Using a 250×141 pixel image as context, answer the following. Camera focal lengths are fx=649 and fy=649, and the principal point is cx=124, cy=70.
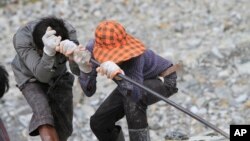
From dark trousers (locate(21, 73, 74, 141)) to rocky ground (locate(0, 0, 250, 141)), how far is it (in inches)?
41.0

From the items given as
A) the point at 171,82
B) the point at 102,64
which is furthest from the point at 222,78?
the point at 102,64

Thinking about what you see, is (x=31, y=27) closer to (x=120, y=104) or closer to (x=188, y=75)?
(x=120, y=104)

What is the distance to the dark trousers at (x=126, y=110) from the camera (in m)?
3.95

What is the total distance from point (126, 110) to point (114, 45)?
0.42 m

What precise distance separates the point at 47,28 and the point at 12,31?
503cm

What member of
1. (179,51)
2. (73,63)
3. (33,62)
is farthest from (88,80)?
(179,51)

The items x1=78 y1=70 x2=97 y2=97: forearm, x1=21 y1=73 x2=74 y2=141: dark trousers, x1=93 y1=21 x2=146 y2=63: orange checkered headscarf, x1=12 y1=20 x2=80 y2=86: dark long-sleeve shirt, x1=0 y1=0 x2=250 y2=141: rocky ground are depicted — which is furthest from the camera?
x1=0 y1=0 x2=250 y2=141: rocky ground

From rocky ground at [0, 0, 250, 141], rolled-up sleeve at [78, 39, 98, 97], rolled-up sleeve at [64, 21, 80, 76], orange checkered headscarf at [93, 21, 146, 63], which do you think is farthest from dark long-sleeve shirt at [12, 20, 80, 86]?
rocky ground at [0, 0, 250, 141]

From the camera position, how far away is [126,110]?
13.0ft

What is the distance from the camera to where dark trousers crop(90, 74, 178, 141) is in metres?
3.95

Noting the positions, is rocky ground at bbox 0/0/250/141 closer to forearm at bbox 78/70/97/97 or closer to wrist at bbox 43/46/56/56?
forearm at bbox 78/70/97/97

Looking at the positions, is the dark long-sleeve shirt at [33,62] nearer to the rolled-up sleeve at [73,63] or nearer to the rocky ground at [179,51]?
the rolled-up sleeve at [73,63]

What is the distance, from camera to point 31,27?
4238 millimetres

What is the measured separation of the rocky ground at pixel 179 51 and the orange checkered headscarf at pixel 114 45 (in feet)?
4.16
